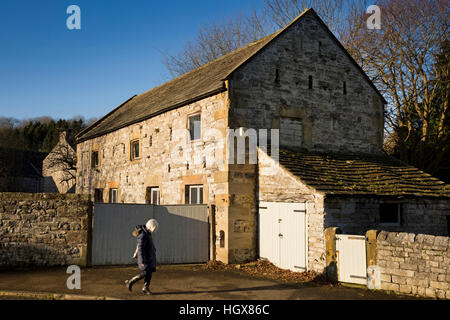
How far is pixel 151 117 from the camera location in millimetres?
16906

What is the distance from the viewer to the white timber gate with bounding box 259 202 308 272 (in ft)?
36.5

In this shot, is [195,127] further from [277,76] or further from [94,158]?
[94,158]

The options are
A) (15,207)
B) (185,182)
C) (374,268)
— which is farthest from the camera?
(185,182)

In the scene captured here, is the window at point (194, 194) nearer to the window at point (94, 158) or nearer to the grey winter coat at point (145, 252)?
the grey winter coat at point (145, 252)

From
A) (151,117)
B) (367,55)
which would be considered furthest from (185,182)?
(367,55)

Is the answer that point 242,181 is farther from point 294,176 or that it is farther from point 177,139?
point 177,139

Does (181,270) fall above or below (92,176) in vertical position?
below

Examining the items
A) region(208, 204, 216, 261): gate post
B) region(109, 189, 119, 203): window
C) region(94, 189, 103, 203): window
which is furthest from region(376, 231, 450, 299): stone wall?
A: region(94, 189, 103, 203): window

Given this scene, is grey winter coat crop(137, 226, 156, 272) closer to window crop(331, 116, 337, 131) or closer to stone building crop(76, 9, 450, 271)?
stone building crop(76, 9, 450, 271)

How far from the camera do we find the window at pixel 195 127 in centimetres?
1438

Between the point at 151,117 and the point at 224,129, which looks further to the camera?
the point at 151,117

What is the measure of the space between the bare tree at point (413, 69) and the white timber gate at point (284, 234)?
38.3 feet
